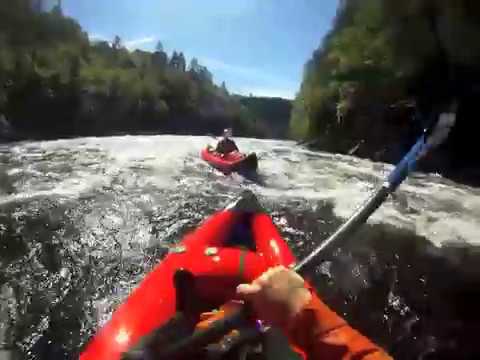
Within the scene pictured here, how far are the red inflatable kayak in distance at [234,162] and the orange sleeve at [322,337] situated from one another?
9748 mm

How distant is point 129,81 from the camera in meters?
57.3

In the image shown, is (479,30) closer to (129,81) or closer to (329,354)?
(329,354)

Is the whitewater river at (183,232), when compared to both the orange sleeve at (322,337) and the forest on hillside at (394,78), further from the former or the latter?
the forest on hillside at (394,78)

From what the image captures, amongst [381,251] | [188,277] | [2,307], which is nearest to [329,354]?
[188,277]

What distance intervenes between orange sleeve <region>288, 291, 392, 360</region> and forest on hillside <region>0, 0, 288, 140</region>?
32.3 m

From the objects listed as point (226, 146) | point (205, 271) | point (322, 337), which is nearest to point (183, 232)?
point (205, 271)

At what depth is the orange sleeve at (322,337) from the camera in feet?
6.30

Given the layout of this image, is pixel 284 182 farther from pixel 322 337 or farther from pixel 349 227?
pixel 322 337

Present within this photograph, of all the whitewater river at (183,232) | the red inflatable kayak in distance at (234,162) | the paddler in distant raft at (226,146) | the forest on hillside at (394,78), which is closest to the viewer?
the whitewater river at (183,232)

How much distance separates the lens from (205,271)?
3.96 m

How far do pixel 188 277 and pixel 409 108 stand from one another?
57.2 ft

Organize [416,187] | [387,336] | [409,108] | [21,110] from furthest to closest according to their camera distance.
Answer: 1. [21,110]
2. [409,108]
3. [416,187]
4. [387,336]

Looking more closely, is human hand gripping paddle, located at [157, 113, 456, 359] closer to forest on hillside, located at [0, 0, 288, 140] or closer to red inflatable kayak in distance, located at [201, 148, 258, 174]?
red inflatable kayak in distance, located at [201, 148, 258, 174]

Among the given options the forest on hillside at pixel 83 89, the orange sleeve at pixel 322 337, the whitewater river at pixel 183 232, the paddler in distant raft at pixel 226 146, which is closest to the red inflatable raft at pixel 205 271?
the whitewater river at pixel 183 232
